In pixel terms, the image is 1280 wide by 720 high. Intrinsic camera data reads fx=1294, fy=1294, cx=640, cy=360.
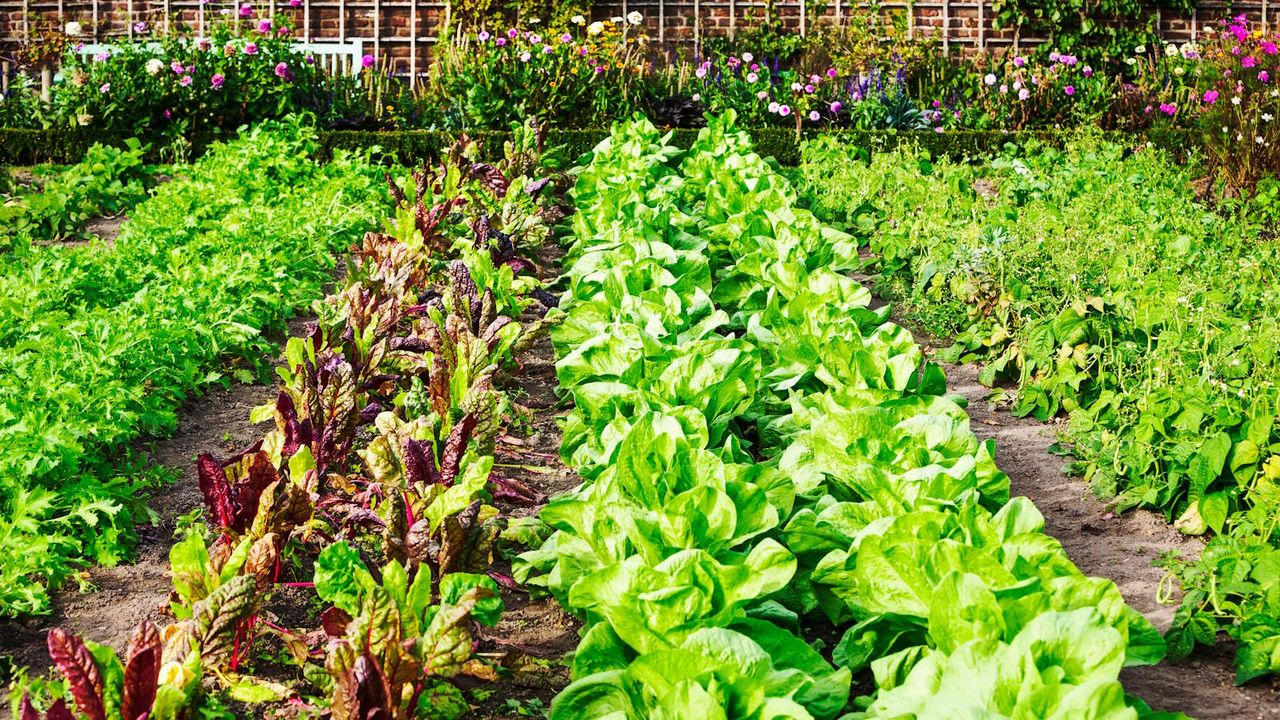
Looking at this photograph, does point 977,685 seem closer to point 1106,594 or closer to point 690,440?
point 1106,594

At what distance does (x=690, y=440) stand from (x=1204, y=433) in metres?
1.77

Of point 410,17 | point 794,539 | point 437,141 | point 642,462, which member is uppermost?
point 410,17

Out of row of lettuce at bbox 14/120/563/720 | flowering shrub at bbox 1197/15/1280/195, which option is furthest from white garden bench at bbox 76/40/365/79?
row of lettuce at bbox 14/120/563/720

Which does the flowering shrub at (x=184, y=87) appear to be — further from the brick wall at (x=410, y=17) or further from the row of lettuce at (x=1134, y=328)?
the row of lettuce at (x=1134, y=328)

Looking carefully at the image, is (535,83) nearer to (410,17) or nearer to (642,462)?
(410,17)

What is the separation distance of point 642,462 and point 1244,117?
26.3 ft

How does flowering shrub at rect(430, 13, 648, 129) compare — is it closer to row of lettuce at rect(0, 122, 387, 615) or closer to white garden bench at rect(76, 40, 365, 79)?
white garden bench at rect(76, 40, 365, 79)

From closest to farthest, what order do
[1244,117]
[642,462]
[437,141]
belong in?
[642,462]
[1244,117]
[437,141]

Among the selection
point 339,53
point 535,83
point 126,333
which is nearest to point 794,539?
point 126,333

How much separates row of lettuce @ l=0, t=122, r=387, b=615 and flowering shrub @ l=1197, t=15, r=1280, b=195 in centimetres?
623

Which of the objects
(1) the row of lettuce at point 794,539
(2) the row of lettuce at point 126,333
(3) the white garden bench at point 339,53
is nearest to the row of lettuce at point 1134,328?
(1) the row of lettuce at point 794,539

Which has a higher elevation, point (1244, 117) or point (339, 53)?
point (339, 53)

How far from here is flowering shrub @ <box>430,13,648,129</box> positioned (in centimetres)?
1240

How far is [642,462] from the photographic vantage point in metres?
3.23
